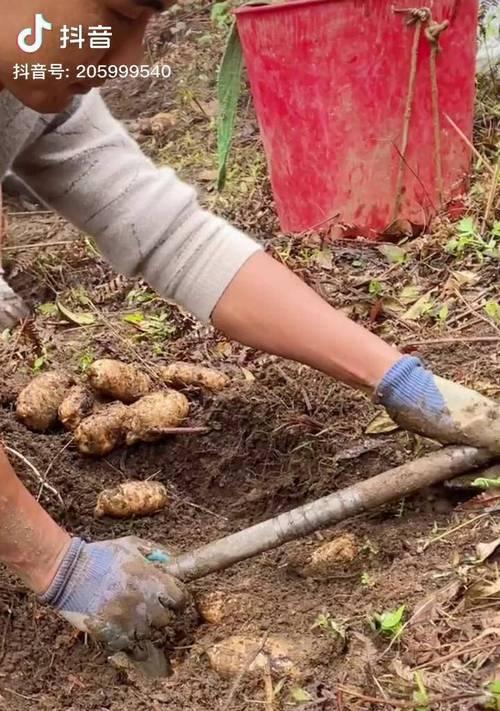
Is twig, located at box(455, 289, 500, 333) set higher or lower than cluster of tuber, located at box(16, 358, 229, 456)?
higher

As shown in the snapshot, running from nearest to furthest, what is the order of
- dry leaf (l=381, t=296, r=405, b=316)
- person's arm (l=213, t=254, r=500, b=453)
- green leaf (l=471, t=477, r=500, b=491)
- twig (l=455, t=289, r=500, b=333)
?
1. green leaf (l=471, t=477, r=500, b=491)
2. person's arm (l=213, t=254, r=500, b=453)
3. twig (l=455, t=289, r=500, b=333)
4. dry leaf (l=381, t=296, r=405, b=316)

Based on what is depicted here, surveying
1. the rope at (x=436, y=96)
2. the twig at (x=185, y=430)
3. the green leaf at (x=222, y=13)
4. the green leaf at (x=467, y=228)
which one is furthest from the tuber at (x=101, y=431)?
the green leaf at (x=222, y=13)

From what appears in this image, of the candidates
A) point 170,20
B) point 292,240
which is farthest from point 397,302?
point 170,20

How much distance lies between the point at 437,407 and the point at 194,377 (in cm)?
70

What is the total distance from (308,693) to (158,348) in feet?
4.17

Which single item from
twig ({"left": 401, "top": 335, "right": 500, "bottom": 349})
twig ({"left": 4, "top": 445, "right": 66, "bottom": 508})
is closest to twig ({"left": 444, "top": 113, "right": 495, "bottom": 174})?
twig ({"left": 401, "top": 335, "right": 500, "bottom": 349})

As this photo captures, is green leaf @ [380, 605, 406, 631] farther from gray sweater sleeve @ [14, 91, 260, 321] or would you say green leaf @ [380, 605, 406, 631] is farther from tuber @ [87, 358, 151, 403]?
tuber @ [87, 358, 151, 403]

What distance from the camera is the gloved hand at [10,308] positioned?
2.69 metres

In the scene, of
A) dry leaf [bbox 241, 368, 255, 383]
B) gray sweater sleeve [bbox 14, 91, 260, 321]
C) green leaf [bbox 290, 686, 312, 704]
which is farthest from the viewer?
dry leaf [bbox 241, 368, 255, 383]

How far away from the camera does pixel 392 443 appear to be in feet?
6.30

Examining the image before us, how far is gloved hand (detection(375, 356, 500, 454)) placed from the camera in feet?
5.42

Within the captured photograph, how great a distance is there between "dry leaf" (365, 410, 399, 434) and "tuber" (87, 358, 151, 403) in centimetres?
56

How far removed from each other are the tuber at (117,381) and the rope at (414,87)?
38.8 inches

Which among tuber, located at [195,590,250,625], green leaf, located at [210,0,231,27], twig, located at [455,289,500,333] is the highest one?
green leaf, located at [210,0,231,27]
